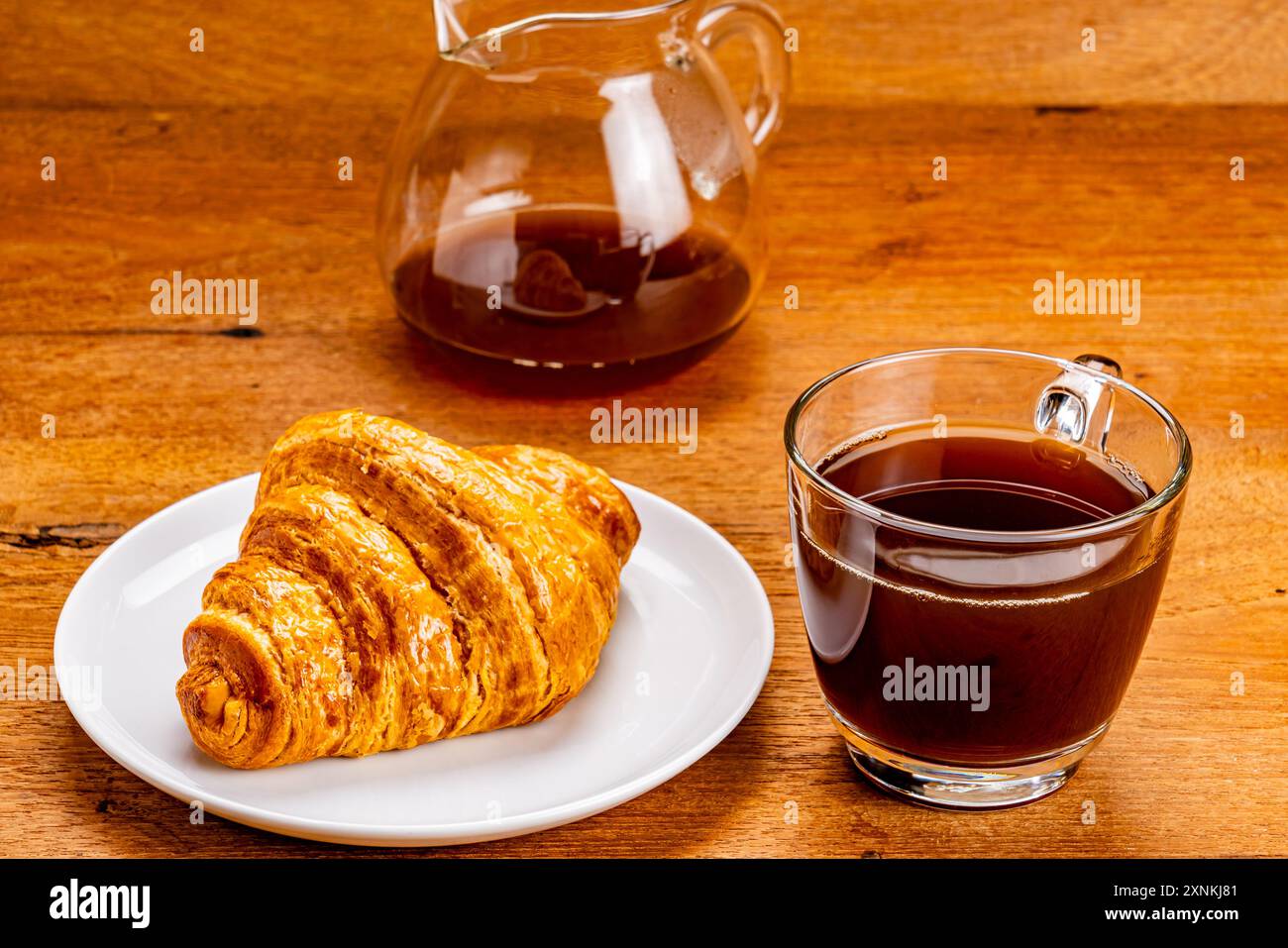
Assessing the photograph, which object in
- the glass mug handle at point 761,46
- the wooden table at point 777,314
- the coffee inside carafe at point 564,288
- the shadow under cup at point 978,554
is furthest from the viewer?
the glass mug handle at point 761,46

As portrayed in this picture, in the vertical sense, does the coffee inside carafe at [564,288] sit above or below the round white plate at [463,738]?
above

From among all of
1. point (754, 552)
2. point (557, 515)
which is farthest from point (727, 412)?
point (557, 515)

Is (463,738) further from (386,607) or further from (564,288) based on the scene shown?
(564,288)

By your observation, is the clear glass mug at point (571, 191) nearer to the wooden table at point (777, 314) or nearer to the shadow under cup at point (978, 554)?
the wooden table at point (777, 314)

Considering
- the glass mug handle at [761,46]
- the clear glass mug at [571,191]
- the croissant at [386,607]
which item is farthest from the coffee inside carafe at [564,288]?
the croissant at [386,607]

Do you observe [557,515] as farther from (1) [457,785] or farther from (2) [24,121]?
(2) [24,121]

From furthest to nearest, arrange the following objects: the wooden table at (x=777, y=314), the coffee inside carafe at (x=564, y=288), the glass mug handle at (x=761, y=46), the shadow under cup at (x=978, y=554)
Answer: the glass mug handle at (x=761, y=46) < the coffee inside carafe at (x=564, y=288) < the wooden table at (x=777, y=314) < the shadow under cup at (x=978, y=554)
